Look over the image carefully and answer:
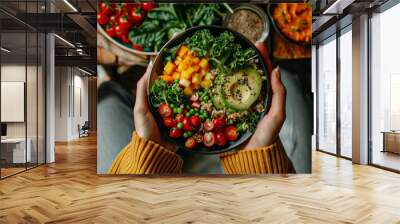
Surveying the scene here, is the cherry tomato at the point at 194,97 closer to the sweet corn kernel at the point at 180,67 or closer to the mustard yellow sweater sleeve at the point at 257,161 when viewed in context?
the sweet corn kernel at the point at 180,67

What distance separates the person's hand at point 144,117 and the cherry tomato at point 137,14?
72 cm

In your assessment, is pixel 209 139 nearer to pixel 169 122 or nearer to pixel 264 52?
pixel 169 122

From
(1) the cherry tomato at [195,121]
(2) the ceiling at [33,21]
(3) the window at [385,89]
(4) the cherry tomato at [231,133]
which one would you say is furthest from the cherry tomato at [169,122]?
(3) the window at [385,89]

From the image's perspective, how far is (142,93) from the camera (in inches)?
228

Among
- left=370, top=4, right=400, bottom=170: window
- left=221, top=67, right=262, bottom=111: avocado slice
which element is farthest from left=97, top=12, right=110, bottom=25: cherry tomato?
left=370, top=4, right=400, bottom=170: window

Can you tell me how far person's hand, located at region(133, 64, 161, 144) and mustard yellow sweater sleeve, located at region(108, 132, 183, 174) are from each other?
0.09 m

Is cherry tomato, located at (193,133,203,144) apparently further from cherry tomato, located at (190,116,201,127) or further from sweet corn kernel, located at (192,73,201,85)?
sweet corn kernel, located at (192,73,201,85)

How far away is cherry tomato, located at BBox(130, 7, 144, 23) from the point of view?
5793 mm

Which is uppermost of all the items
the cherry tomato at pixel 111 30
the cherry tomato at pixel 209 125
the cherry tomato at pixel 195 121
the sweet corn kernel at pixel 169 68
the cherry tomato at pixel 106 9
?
the cherry tomato at pixel 106 9

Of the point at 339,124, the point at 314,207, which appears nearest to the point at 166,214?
the point at 314,207

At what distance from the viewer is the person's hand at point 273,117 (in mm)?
5781

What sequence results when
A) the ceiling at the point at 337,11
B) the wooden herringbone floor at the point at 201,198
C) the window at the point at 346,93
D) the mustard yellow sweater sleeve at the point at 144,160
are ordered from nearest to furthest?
the wooden herringbone floor at the point at 201,198, the mustard yellow sweater sleeve at the point at 144,160, the ceiling at the point at 337,11, the window at the point at 346,93

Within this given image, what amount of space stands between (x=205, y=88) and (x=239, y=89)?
51cm

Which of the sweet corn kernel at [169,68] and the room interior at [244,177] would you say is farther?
the sweet corn kernel at [169,68]
